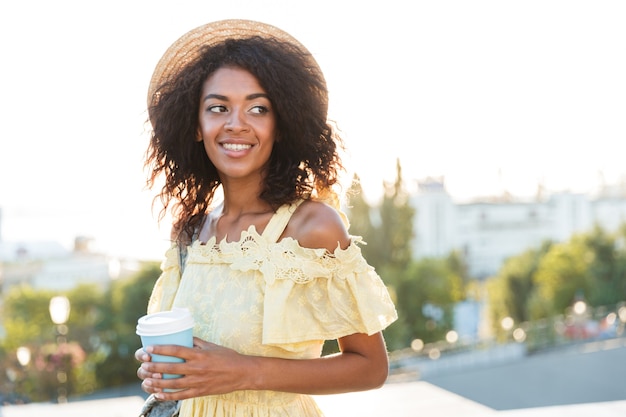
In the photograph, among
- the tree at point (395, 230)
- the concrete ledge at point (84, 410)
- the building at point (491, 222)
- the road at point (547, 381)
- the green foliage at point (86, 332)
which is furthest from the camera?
the building at point (491, 222)

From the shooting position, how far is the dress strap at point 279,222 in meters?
1.25

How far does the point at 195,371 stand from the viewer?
42.4 inches

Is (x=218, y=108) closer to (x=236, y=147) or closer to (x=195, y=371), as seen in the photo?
(x=236, y=147)

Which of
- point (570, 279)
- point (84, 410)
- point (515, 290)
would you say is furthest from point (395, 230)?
point (84, 410)

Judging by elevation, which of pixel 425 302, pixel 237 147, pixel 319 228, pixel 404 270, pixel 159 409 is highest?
pixel 237 147

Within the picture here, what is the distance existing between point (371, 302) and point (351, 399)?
201 inches

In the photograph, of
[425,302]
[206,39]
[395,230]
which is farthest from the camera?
[425,302]

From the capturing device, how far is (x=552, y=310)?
26.8 metres

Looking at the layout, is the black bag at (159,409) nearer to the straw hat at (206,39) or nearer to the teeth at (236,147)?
the teeth at (236,147)

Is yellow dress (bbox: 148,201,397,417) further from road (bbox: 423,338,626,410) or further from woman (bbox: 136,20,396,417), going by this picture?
road (bbox: 423,338,626,410)

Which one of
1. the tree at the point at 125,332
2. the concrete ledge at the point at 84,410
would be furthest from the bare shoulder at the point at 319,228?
the tree at the point at 125,332

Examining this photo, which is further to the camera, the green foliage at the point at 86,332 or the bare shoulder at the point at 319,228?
the green foliage at the point at 86,332

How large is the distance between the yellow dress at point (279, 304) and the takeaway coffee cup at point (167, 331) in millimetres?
148

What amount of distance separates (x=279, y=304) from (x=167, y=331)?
0.67 feet
